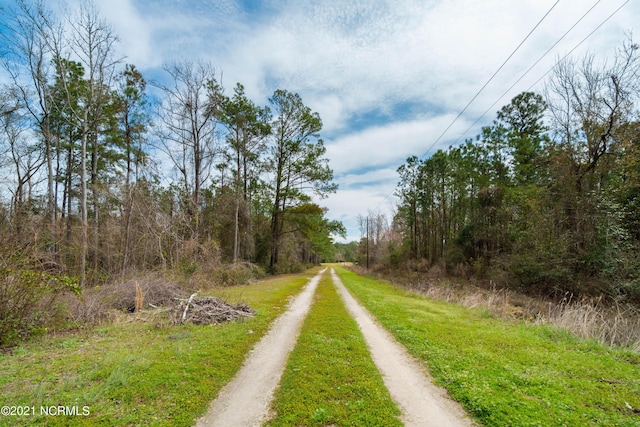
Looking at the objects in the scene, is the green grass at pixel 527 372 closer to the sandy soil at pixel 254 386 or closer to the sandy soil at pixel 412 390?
the sandy soil at pixel 412 390

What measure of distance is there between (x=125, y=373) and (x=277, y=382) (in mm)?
2499

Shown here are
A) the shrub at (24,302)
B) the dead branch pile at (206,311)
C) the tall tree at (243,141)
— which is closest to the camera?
the shrub at (24,302)

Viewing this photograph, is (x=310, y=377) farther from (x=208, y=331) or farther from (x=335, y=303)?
(x=335, y=303)

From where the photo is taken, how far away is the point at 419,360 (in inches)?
205

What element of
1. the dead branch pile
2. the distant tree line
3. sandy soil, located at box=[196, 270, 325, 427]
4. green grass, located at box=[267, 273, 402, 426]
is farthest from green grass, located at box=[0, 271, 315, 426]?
the distant tree line

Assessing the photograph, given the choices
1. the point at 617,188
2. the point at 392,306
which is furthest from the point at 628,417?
the point at 617,188

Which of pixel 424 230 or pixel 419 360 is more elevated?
pixel 424 230

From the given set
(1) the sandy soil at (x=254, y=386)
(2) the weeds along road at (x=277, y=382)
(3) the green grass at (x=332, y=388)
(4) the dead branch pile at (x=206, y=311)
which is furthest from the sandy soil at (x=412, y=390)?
(4) the dead branch pile at (x=206, y=311)

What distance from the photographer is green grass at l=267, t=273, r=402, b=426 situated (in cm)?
326

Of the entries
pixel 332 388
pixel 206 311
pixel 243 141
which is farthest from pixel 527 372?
pixel 243 141

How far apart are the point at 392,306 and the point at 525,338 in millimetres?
4560

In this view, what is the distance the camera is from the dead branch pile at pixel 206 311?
7.50 metres

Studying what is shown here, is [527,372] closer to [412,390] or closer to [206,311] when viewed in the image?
[412,390]

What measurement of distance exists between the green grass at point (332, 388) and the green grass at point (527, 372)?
119 centimetres
